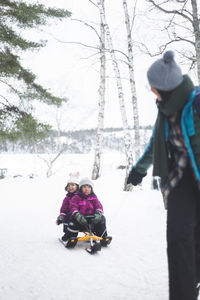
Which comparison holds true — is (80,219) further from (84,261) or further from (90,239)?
(84,261)

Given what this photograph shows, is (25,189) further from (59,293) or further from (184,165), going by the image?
(184,165)

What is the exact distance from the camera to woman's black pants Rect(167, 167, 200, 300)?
6.32ft

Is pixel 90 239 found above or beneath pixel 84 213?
beneath

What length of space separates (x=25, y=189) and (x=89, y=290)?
10.5 meters

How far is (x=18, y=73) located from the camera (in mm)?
11625

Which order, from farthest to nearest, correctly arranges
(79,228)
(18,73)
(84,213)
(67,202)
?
(18,73)
(67,202)
(84,213)
(79,228)

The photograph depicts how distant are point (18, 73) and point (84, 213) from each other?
8.38m

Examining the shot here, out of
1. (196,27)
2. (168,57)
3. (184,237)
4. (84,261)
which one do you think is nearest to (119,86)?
(196,27)

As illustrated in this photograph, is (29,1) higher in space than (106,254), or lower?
higher

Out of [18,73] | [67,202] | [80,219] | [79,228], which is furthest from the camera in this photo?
[18,73]

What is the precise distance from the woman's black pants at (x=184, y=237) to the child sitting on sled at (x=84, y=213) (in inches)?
105

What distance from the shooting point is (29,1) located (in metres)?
11.8

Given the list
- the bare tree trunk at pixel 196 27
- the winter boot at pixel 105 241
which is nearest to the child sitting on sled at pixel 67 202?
the winter boot at pixel 105 241

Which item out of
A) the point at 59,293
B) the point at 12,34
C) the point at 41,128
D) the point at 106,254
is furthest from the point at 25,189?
the point at 59,293
